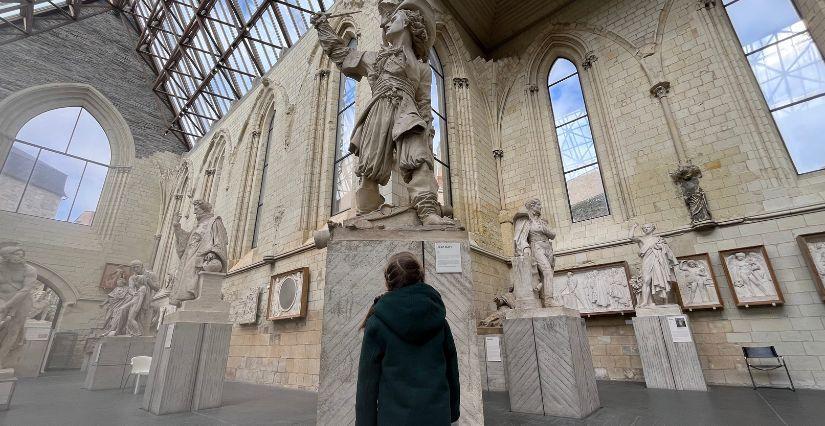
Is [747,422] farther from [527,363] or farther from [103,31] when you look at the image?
[103,31]

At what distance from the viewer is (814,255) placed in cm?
495

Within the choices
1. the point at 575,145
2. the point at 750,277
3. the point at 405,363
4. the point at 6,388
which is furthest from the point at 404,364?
the point at 575,145

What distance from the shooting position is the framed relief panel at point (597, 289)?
623 centimetres

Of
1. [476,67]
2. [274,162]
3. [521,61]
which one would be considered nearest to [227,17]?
[274,162]

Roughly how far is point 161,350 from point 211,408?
844 millimetres

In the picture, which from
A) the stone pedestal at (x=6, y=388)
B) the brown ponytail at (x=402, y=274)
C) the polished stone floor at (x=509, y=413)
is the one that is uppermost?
the brown ponytail at (x=402, y=274)

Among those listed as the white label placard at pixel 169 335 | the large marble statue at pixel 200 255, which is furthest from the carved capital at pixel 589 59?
the white label placard at pixel 169 335

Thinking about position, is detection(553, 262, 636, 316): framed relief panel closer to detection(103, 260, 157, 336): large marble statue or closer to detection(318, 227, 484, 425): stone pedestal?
detection(318, 227, 484, 425): stone pedestal

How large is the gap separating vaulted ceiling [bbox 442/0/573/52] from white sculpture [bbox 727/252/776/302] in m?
7.33

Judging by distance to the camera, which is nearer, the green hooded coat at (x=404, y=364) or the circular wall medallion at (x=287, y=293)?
the green hooded coat at (x=404, y=364)

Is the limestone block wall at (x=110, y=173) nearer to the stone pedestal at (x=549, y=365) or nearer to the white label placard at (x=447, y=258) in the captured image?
the stone pedestal at (x=549, y=365)

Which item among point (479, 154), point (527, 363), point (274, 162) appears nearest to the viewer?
point (527, 363)

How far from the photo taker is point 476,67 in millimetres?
9500

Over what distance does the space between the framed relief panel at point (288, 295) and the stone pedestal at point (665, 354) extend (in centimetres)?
530
